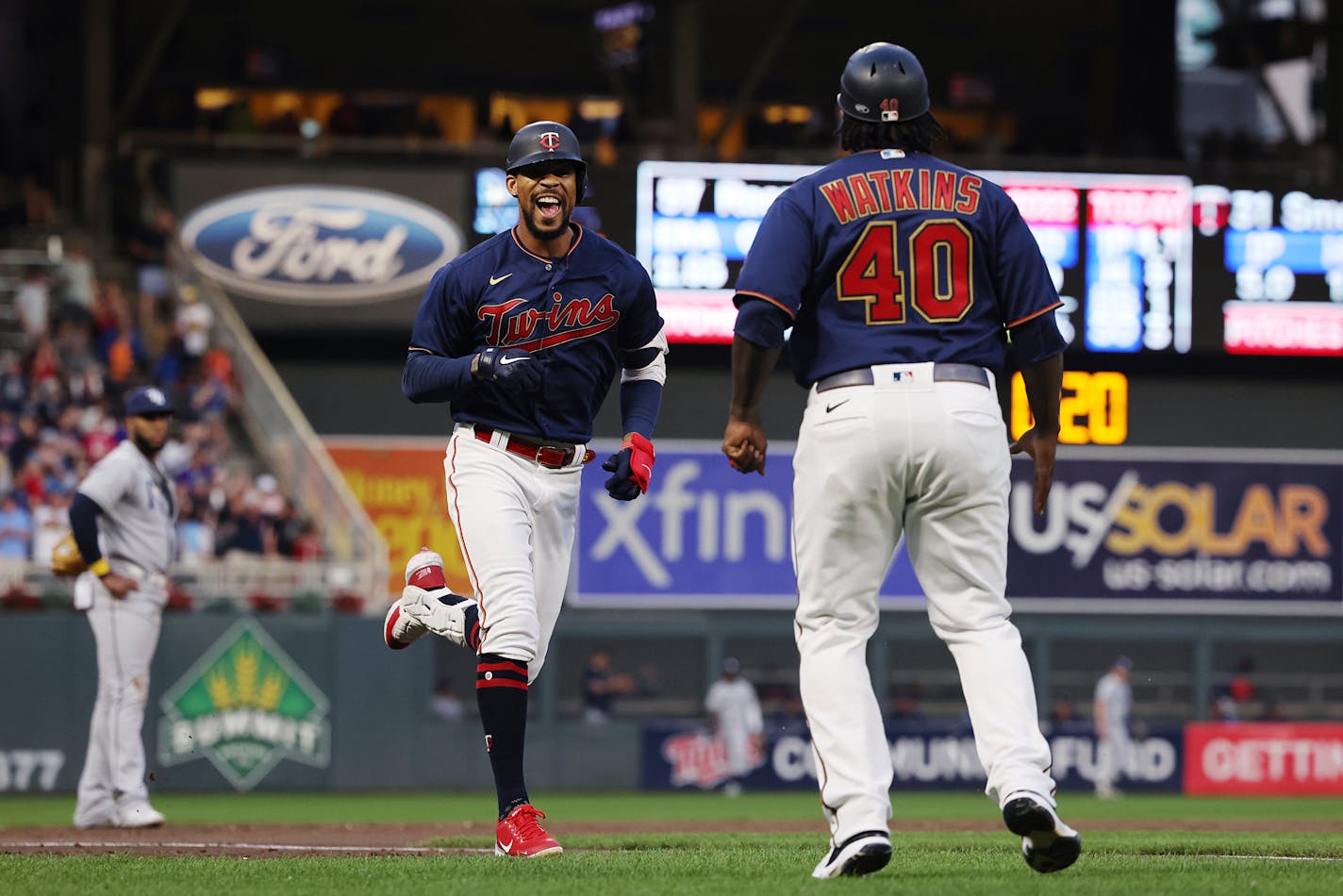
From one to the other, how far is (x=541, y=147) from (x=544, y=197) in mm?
151

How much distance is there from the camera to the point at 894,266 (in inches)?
195

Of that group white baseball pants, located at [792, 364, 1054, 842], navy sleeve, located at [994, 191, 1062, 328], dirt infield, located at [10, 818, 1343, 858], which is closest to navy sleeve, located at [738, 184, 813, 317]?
white baseball pants, located at [792, 364, 1054, 842]

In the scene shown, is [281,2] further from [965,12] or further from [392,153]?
[965,12]

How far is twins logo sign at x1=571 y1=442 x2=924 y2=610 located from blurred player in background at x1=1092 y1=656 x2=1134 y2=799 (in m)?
2.27

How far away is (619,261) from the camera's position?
20.7ft

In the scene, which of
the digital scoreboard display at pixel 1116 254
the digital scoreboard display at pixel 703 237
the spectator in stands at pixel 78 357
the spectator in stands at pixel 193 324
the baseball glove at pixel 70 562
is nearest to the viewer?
the baseball glove at pixel 70 562

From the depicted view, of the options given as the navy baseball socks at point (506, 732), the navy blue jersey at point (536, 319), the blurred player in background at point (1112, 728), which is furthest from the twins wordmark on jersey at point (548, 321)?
the blurred player in background at point (1112, 728)

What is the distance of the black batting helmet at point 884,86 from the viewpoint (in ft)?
16.6

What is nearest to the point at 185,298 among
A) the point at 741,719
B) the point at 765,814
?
the point at 741,719

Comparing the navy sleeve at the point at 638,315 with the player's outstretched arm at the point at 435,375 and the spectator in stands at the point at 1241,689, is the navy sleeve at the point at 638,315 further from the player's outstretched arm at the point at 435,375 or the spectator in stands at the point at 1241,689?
the spectator in stands at the point at 1241,689

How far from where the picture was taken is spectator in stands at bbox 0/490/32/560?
17016 millimetres

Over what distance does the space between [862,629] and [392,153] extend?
16.8 m

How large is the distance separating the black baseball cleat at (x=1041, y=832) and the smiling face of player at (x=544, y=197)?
94.3 inches

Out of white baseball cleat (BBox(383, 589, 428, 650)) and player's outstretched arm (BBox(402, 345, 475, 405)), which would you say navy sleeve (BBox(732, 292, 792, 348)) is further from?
white baseball cleat (BBox(383, 589, 428, 650))
